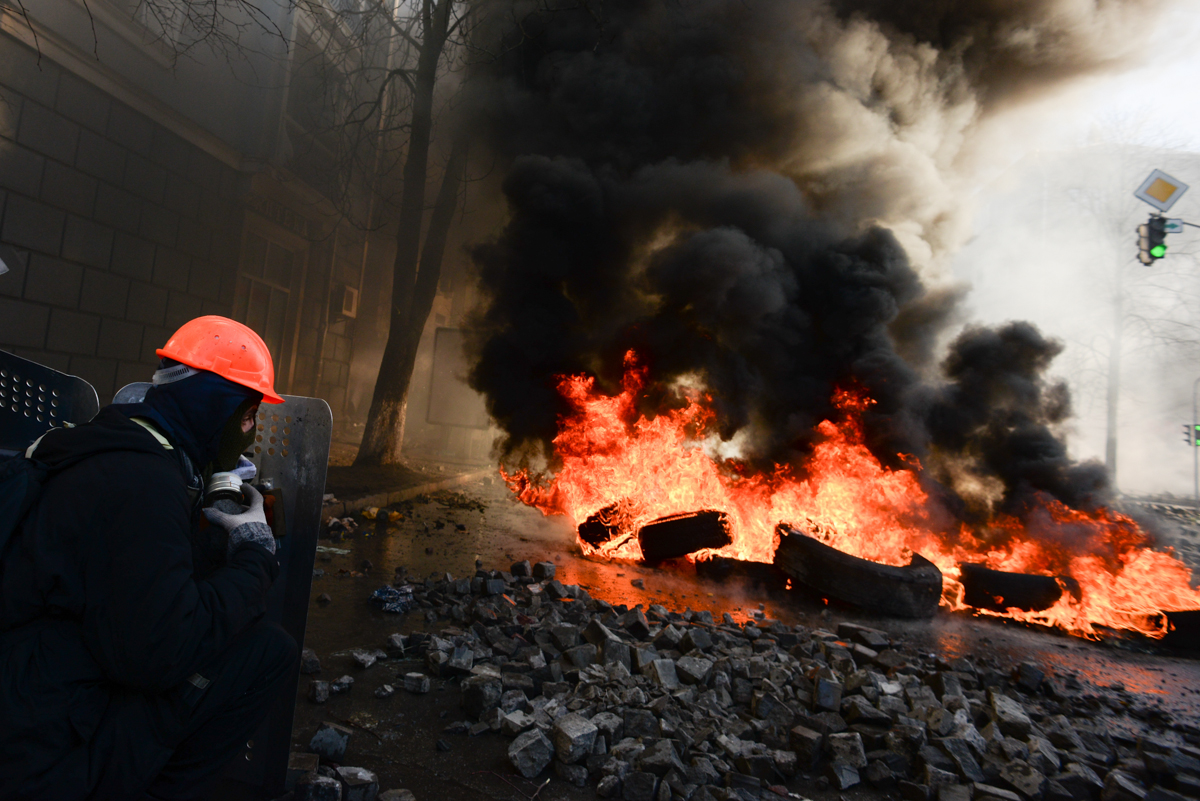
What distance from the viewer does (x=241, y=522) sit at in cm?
201

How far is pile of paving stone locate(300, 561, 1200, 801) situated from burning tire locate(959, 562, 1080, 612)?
1636 mm

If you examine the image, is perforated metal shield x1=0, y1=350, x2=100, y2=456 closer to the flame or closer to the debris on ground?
the debris on ground

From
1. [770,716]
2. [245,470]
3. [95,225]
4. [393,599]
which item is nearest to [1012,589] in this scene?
[770,716]

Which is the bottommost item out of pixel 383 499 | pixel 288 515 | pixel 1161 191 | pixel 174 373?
pixel 383 499

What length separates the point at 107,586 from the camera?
1.57 m

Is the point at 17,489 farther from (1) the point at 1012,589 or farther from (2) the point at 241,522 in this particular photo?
(1) the point at 1012,589

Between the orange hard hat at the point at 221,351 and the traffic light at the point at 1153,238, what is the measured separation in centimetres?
1655

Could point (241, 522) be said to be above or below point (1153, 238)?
below

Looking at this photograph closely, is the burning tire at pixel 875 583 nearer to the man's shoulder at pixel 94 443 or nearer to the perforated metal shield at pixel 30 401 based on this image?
the man's shoulder at pixel 94 443

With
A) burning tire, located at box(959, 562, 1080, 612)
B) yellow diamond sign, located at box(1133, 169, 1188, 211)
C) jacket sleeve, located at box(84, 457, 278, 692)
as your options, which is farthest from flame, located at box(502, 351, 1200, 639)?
yellow diamond sign, located at box(1133, 169, 1188, 211)

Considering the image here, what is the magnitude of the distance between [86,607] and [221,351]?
876 mm

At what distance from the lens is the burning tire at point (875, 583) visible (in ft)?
19.1

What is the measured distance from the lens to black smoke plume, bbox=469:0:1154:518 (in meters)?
7.99

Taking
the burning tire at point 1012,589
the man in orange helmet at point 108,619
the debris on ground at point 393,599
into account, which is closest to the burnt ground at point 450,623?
the debris on ground at point 393,599
